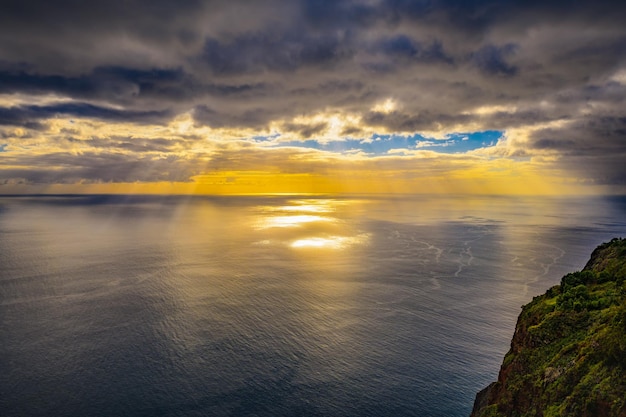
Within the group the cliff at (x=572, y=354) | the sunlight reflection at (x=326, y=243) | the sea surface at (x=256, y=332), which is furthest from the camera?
the sunlight reflection at (x=326, y=243)

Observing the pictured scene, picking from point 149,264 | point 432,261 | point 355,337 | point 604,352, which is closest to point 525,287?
point 432,261

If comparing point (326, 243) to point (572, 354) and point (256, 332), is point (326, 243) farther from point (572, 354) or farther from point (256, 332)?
point (572, 354)

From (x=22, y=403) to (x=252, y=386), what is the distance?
100ft

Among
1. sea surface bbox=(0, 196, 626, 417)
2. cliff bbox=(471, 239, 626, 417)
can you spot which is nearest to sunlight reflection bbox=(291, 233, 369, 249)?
sea surface bbox=(0, 196, 626, 417)

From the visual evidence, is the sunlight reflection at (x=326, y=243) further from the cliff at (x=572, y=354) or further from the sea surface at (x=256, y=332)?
the cliff at (x=572, y=354)

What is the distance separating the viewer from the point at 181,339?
68.0 m

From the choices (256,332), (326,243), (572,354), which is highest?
(572,354)

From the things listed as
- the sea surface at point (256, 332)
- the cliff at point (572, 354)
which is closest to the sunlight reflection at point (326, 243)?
the sea surface at point (256, 332)

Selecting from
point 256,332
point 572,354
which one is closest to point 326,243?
point 256,332

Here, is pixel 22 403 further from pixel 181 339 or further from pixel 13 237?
pixel 13 237

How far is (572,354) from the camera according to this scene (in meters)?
25.7

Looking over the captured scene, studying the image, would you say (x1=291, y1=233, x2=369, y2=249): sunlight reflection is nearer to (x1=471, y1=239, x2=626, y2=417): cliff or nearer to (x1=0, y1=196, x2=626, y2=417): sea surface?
(x1=0, y1=196, x2=626, y2=417): sea surface

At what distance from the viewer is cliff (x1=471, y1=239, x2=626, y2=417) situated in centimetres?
2159

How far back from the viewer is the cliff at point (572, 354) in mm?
21594
